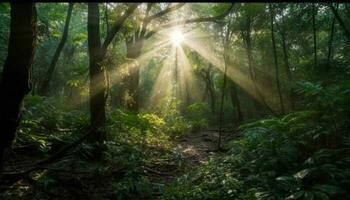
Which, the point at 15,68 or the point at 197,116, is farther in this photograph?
the point at 197,116

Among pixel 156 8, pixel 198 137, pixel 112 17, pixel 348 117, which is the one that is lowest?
pixel 198 137

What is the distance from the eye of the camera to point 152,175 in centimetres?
876

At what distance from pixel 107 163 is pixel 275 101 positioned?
16403mm

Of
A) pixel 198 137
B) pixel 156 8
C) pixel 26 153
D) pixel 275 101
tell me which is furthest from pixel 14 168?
pixel 275 101

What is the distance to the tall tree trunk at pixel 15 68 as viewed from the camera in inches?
160

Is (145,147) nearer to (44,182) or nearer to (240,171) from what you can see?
(240,171)

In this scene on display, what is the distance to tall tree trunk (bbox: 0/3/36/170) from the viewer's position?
13.4 feet

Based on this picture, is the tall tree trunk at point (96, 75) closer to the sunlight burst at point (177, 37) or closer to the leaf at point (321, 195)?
the leaf at point (321, 195)

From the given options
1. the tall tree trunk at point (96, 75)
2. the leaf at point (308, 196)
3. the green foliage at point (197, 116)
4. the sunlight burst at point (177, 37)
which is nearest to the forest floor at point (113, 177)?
the tall tree trunk at point (96, 75)

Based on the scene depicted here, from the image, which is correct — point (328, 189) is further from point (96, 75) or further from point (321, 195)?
point (96, 75)

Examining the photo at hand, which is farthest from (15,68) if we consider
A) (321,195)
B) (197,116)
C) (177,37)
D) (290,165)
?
(177,37)

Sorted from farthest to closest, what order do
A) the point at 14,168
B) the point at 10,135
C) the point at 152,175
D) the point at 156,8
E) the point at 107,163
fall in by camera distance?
the point at 156,8 → the point at 152,175 → the point at 107,163 → the point at 14,168 → the point at 10,135

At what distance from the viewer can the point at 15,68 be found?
13.6 ft

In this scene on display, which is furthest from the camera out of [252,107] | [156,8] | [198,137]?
[252,107]
